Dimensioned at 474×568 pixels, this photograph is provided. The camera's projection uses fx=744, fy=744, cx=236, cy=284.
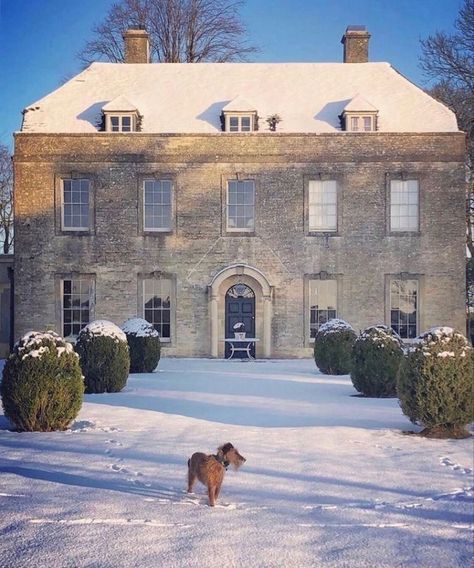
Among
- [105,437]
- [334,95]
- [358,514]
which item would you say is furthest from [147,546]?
[334,95]

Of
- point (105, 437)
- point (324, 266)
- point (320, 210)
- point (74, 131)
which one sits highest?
point (74, 131)

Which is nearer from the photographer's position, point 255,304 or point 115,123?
point 255,304

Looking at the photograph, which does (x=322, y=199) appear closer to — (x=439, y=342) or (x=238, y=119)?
(x=238, y=119)

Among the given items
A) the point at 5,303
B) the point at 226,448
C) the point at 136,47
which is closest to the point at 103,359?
the point at 226,448

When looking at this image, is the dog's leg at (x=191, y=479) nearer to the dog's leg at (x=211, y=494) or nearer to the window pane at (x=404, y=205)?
the dog's leg at (x=211, y=494)

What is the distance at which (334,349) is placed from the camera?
20.1 metres

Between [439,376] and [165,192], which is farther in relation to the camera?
[165,192]

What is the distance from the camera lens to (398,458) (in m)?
8.32

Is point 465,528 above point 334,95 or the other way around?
the other way around

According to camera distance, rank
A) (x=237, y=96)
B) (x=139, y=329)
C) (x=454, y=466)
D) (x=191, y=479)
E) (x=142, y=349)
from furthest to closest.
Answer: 1. (x=237, y=96)
2. (x=139, y=329)
3. (x=142, y=349)
4. (x=454, y=466)
5. (x=191, y=479)

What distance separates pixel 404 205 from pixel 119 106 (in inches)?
422

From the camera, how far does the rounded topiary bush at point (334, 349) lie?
20031 mm

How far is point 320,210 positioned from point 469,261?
714 cm

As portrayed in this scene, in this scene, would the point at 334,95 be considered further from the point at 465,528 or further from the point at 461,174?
the point at 465,528
